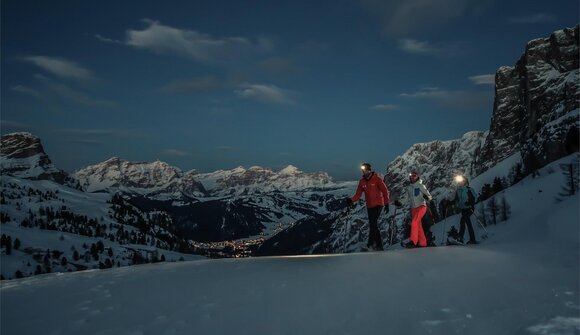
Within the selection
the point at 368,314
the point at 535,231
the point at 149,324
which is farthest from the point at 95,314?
the point at 535,231

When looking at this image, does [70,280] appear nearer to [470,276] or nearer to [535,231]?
[470,276]

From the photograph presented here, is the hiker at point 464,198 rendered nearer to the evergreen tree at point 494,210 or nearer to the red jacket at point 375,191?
the red jacket at point 375,191

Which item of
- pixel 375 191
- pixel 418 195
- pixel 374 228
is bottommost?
pixel 374 228

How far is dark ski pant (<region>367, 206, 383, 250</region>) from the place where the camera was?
1805 cm

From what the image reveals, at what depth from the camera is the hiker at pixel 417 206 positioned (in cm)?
1864

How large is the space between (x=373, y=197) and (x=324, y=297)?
32.7 feet

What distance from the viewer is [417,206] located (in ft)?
61.5

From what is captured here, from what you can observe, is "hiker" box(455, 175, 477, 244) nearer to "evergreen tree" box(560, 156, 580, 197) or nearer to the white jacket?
the white jacket

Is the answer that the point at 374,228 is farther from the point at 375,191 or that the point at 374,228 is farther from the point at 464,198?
the point at 464,198

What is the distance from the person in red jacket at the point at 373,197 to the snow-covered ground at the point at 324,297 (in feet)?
15.9

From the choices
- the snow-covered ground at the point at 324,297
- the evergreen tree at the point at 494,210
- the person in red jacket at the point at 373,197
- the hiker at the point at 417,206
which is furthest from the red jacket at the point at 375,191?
the evergreen tree at the point at 494,210

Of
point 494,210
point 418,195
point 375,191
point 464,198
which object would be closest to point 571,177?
point 494,210

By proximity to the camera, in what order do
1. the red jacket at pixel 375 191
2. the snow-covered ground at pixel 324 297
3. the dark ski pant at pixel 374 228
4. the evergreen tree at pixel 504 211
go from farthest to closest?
the evergreen tree at pixel 504 211 → the dark ski pant at pixel 374 228 → the red jacket at pixel 375 191 → the snow-covered ground at pixel 324 297

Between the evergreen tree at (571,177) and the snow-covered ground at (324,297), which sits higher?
the evergreen tree at (571,177)
